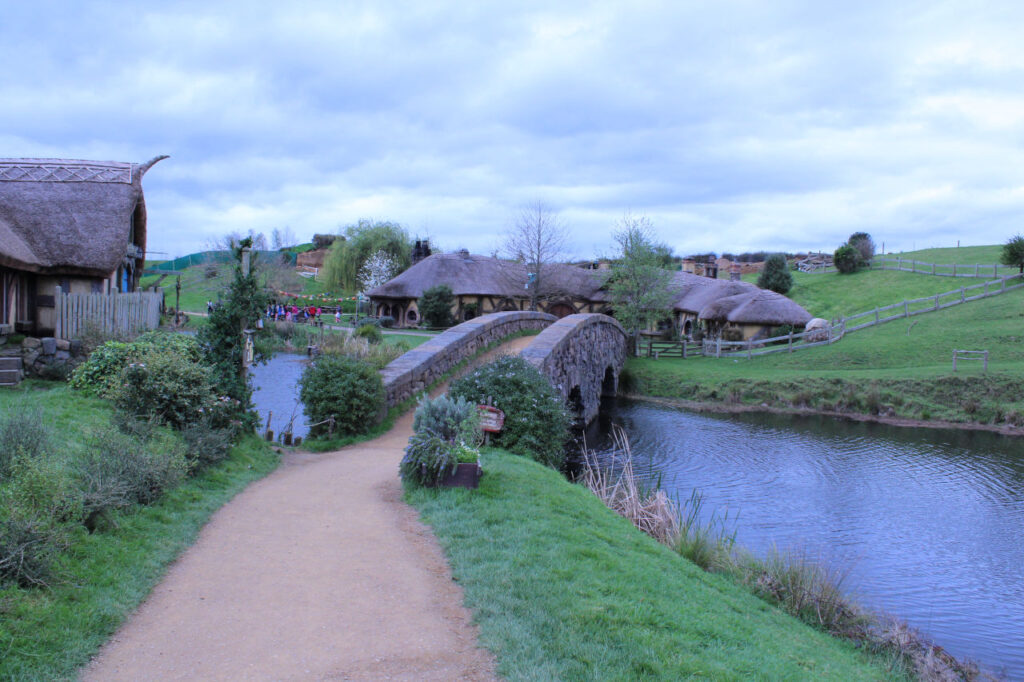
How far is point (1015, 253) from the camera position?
37.2 metres

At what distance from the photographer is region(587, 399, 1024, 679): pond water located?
912 cm

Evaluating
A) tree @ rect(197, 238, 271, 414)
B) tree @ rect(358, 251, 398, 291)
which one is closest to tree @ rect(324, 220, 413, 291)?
tree @ rect(358, 251, 398, 291)

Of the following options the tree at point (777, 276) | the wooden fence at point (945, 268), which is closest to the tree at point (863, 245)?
the wooden fence at point (945, 268)

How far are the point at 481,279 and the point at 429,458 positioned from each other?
109 feet

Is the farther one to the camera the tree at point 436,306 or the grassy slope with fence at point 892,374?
the tree at point 436,306

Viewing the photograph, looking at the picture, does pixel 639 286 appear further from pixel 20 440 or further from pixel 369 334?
pixel 20 440

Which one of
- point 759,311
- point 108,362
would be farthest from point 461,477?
point 759,311

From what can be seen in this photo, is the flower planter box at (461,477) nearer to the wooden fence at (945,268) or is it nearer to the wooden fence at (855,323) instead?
the wooden fence at (855,323)

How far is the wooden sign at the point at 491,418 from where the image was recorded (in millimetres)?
10523

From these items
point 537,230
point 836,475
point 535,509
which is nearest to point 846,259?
point 537,230

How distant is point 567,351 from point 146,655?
46.1ft

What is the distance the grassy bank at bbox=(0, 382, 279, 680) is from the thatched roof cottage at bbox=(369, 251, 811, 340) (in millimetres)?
30081

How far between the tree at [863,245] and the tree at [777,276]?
23.4ft

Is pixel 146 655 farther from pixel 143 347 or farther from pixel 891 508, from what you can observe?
pixel 891 508
